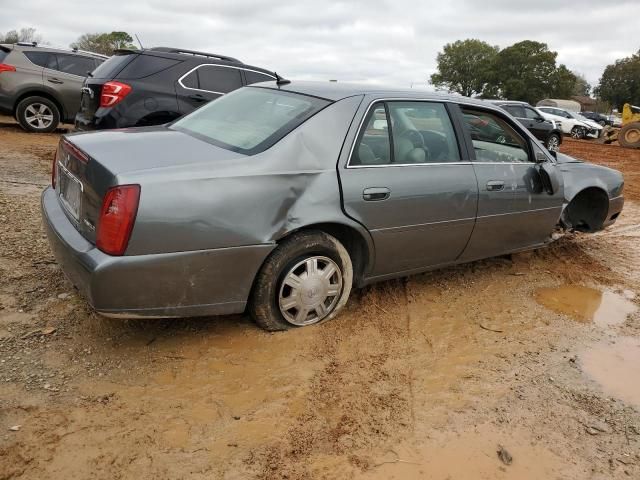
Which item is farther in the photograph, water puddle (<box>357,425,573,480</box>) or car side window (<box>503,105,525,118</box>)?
car side window (<box>503,105,525,118</box>)

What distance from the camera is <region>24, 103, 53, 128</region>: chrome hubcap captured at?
10.4 metres

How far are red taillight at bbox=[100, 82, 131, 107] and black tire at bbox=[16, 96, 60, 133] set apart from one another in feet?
15.0

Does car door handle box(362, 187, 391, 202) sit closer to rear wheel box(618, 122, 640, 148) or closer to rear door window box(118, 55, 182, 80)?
rear door window box(118, 55, 182, 80)

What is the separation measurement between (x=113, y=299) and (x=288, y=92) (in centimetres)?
192

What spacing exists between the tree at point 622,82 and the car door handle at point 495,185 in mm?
70281

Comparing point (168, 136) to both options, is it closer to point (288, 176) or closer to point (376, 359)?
point (288, 176)

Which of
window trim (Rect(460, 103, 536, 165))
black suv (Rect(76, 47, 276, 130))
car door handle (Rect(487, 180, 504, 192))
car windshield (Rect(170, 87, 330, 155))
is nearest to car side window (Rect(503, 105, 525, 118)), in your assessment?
black suv (Rect(76, 47, 276, 130))

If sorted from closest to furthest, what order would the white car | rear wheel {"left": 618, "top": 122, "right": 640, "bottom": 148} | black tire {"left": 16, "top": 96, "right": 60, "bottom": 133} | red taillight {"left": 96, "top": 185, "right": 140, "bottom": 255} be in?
red taillight {"left": 96, "top": 185, "right": 140, "bottom": 255} → black tire {"left": 16, "top": 96, "right": 60, "bottom": 133} → rear wheel {"left": 618, "top": 122, "right": 640, "bottom": 148} → the white car

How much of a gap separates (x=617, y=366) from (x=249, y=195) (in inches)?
103

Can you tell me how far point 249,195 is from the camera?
2953 mm

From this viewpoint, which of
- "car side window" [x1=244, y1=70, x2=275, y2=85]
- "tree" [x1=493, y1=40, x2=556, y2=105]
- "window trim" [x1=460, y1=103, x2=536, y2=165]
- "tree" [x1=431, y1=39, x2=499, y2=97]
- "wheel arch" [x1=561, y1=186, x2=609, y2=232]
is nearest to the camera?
"window trim" [x1=460, y1=103, x2=536, y2=165]

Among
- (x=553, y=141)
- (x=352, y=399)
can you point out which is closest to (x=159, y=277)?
(x=352, y=399)

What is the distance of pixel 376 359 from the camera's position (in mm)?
3260

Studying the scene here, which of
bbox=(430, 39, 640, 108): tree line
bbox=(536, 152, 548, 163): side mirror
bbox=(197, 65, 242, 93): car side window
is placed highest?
bbox=(430, 39, 640, 108): tree line
